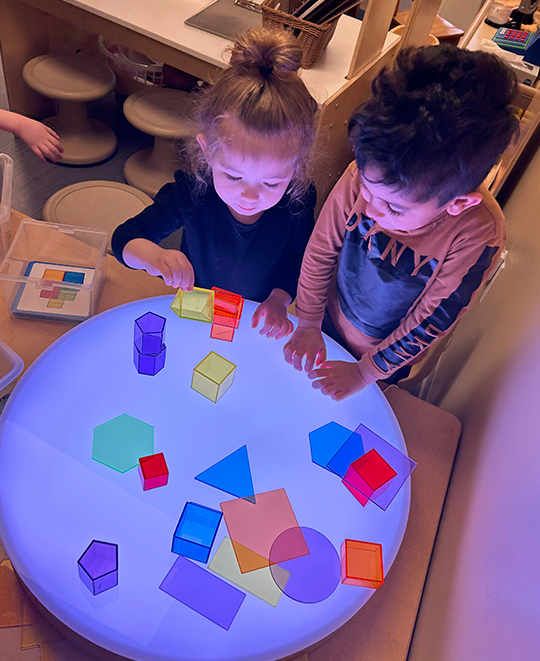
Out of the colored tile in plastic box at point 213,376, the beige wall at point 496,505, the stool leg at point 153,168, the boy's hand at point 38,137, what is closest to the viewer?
the beige wall at point 496,505

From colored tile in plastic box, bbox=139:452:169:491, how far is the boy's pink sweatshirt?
412mm

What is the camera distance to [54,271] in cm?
105

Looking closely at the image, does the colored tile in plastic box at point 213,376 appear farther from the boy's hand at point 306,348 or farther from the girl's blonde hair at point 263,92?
the girl's blonde hair at point 263,92

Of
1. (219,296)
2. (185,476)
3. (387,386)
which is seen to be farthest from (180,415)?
(387,386)

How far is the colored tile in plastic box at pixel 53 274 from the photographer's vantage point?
41.0 inches

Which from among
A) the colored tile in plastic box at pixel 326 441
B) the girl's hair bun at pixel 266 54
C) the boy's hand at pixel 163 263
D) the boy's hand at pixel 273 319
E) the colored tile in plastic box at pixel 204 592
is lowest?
the colored tile in plastic box at pixel 204 592

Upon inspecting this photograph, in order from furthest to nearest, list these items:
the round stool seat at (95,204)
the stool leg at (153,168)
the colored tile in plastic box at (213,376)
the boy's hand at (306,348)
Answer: the stool leg at (153,168), the round stool seat at (95,204), the boy's hand at (306,348), the colored tile in plastic box at (213,376)

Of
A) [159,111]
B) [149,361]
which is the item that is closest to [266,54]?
[149,361]

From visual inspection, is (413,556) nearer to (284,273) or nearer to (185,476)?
(185,476)

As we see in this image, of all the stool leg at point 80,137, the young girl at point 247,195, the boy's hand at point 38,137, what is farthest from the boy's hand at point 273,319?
the stool leg at point 80,137

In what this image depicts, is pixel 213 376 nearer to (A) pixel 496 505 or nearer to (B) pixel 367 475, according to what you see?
(B) pixel 367 475

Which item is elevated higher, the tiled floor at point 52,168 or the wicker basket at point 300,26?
the wicker basket at point 300,26

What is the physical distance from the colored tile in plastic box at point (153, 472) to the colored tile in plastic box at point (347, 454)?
0.88 feet

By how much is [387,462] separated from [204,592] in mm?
356
